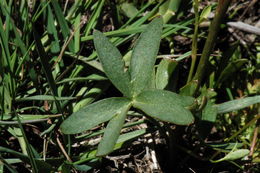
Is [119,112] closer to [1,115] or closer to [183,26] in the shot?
[1,115]

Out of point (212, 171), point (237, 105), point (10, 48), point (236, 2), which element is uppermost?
point (236, 2)

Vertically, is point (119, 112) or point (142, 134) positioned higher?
point (119, 112)

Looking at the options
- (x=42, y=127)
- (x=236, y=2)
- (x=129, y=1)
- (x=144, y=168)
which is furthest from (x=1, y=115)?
(x=236, y=2)

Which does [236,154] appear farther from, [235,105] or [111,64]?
[111,64]

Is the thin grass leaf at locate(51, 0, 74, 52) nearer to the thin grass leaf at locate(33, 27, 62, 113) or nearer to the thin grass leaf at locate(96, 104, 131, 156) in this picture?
the thin grass leaf at locate(33, 27, 62, 113)

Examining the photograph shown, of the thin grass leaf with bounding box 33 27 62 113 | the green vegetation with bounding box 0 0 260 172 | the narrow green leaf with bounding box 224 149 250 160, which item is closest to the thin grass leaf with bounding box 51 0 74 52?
the green vegetation with bounding box 0 0 260 172

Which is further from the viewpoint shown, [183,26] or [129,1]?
[129,1]

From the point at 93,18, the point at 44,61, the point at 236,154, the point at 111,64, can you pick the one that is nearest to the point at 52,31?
the point at 93,18
